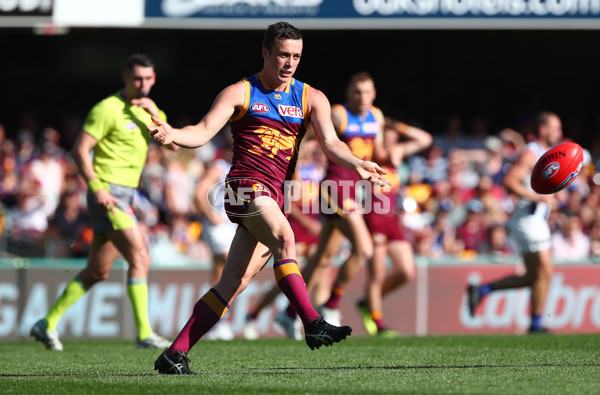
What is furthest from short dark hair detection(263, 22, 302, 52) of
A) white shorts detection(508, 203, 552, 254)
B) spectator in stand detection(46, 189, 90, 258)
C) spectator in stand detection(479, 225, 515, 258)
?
spectator in stand detection(479, 225, 515, 258)

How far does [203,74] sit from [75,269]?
695cm

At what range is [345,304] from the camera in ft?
45.5

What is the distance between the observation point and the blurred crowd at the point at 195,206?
14.3 m

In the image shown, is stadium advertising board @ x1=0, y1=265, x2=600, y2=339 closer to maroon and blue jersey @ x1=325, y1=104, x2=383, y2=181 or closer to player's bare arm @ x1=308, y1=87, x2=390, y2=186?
maroon and blue jersey @ x1=325, y1=104, x2=383, y2=181

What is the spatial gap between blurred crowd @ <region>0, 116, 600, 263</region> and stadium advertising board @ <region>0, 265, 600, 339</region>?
538mm

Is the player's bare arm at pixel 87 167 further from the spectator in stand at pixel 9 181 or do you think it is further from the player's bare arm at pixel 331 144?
the spectator in stand at pixel 9 181

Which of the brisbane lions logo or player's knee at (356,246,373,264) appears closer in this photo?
the brisbane lions logo

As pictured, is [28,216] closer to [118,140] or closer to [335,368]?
[118,140]

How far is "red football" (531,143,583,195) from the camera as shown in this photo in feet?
29.1

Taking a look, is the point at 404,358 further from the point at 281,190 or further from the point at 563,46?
the point at 563,46

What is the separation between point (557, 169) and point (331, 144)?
9.97 feet

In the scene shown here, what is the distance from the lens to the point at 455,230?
49.9ft

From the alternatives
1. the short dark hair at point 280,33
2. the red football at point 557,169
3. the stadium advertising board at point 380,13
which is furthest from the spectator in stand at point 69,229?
the short dark hair at point 280,33

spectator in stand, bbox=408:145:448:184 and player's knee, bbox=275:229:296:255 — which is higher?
spectator in stand, bbox=408:145:448:184
